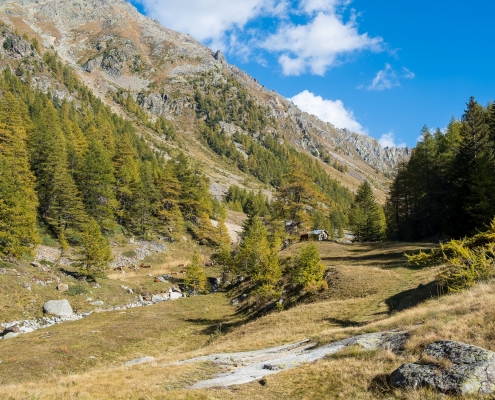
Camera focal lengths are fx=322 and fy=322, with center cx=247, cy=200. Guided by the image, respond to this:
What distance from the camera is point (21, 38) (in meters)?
167

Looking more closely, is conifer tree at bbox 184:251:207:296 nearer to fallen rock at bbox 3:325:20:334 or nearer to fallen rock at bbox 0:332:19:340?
fallen rock at bbox 3:325:20:334

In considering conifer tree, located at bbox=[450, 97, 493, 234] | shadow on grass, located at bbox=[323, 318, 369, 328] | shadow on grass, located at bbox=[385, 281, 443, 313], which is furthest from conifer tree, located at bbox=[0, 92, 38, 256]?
conifer tree, located at bbox=[450, 97, 493, 234]

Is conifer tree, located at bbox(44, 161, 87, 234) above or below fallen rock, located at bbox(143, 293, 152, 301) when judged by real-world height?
above

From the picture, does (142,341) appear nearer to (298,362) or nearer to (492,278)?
(298,362)

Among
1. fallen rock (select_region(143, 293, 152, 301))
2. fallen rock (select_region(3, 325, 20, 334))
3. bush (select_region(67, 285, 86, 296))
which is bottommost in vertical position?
fallen rock (select_region(143, 293, 152, 301))

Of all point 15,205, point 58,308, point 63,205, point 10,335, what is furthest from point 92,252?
point 10,335

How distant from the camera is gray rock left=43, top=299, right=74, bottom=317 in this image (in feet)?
117

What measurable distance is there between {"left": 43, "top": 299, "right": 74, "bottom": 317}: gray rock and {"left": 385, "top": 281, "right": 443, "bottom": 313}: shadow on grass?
33.9m

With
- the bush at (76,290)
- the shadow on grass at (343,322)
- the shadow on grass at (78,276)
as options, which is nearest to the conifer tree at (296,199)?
the shadow on grass at (343,322)

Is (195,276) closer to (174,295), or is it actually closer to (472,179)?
(174,295)

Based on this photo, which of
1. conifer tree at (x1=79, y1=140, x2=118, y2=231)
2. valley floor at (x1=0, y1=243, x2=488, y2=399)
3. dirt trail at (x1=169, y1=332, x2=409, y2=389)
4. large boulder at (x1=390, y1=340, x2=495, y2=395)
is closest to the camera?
large boulder at (x1=390, y1=340, x2=495, y2=395)

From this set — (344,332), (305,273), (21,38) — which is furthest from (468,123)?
(21,38)

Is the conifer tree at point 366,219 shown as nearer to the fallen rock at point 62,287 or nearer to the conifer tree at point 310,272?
the conifer tree at point 310,272

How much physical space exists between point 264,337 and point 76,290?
29.9 m
